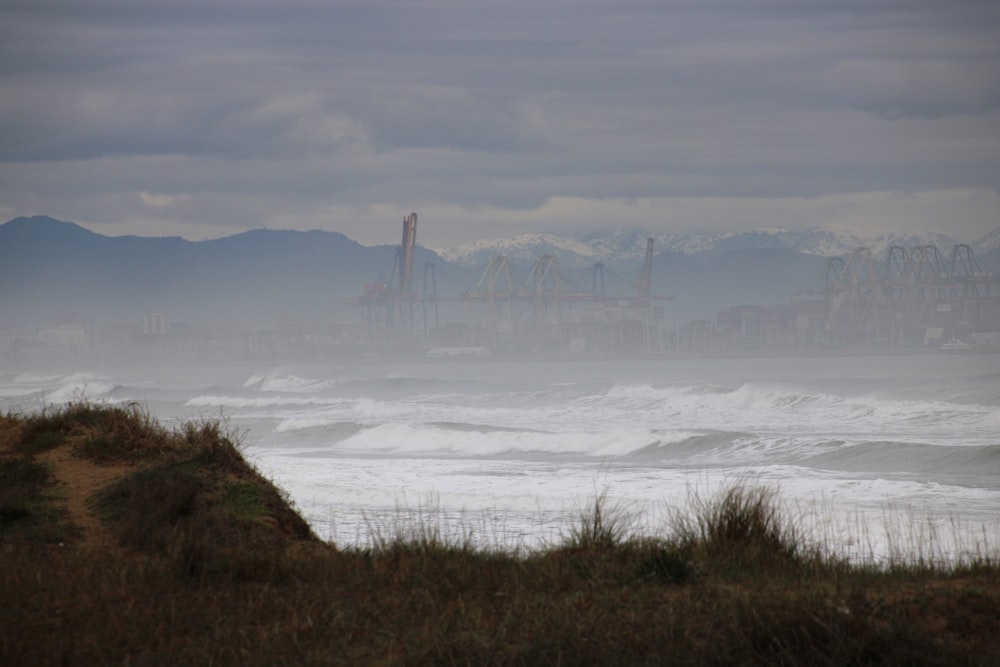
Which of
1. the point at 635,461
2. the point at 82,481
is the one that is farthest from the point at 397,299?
the point at 82,481

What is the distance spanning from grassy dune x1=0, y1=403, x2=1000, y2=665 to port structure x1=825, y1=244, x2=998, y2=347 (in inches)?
4855

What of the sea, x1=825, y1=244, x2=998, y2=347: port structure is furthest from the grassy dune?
x1=825, y1=244, x2=998, y2=347: port structure

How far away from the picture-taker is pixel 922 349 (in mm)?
119500

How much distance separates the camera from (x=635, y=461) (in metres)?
26.0

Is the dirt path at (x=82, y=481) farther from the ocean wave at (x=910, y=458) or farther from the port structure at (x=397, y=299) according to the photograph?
the port structure at (x=397, y=299)

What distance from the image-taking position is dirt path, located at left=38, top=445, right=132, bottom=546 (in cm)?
898

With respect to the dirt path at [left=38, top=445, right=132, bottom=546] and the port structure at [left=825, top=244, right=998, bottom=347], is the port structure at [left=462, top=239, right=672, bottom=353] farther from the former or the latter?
the dirt path at [left=38, top=445, right=132, bottom=546]

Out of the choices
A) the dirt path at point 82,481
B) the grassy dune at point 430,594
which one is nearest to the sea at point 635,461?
the grassy dune at point 430,594

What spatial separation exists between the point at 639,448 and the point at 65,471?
766 inches

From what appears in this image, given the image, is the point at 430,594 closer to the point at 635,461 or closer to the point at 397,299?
the point at 635,461

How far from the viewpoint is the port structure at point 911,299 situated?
5012 inches

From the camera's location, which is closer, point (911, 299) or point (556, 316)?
point (911, 299)

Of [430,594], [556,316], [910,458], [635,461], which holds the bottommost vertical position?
[635,461]

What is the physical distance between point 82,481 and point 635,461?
668 inches
